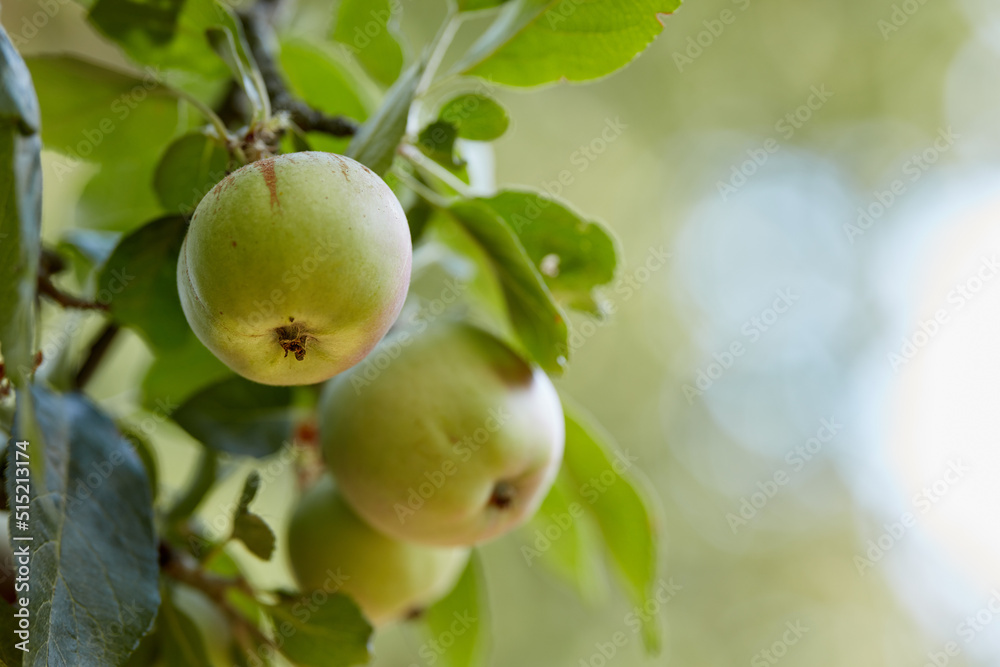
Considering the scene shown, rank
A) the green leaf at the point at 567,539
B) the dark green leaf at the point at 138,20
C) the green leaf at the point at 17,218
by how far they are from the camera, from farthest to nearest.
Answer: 1. the green leaf at the point at 567,539
2. the dark green leaf at the point at 138,20
3. the green leaf at the point at 17,218

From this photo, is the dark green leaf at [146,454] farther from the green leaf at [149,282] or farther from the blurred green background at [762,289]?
the blurred green background at [762,289]

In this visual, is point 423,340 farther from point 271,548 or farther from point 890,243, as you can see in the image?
point 890,243

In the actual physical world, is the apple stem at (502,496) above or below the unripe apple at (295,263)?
below

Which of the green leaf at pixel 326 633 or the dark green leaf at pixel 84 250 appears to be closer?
the green leaf at pixel 326 633

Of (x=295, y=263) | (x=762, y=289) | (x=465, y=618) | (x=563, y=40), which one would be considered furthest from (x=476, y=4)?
(x=762, y=289)

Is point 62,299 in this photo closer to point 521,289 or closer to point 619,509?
point 521,289

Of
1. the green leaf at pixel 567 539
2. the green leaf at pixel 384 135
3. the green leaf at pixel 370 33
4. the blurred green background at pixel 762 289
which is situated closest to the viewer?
the green leaf at pixel 384 135

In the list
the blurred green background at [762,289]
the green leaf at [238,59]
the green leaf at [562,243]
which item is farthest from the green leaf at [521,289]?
the blurred green background at [762,289]

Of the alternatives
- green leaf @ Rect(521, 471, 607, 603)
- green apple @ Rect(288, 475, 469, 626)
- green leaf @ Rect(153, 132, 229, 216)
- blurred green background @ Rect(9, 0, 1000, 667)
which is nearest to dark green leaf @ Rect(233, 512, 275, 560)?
green apple @ Rect(288, 475, 469, 626)
